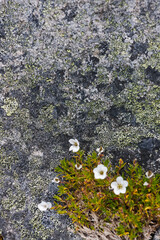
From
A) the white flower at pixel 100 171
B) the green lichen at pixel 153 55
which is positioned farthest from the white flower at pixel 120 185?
the green lichen at pixel 153 55

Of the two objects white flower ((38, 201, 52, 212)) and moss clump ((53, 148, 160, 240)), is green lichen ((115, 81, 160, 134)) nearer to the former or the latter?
moss clump ((53, 148, 160, 240))

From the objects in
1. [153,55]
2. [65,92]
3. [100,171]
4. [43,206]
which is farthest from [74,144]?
[153,55]

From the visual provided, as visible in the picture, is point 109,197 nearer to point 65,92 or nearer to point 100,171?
point 100,171

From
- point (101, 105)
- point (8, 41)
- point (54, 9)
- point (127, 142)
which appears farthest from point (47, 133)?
point (54, 9)

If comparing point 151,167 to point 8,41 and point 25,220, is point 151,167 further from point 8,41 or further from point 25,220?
point 8,41

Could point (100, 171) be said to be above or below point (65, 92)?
below

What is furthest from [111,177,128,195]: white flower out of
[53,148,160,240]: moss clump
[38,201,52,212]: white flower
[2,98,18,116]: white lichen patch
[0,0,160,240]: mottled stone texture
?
[2,98,18,116]: white lichen patch
